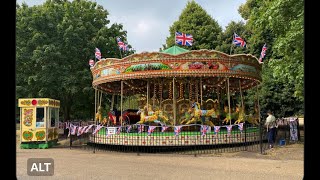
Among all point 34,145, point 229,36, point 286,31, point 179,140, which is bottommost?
point 34,145

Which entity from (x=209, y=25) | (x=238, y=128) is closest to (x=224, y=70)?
(x=238, y=128)

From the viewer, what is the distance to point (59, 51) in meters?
22.2

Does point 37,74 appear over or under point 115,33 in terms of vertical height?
under

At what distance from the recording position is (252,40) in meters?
29.6

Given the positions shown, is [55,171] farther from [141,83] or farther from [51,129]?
[141,83]

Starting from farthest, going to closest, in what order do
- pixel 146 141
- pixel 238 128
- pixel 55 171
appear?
1. pixel 238 128
2. pixel 146 141
3. pixel 55 171

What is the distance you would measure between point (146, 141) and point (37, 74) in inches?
438

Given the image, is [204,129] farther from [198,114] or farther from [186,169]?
[186,169]

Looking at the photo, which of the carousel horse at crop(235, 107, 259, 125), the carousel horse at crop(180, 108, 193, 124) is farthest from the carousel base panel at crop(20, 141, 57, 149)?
the carousel horse at crop(235, 107, 259, 125)

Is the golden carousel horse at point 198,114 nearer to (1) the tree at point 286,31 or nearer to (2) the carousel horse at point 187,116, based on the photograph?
(2) the carousel horse at point 187,116

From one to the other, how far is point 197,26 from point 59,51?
16912 mm

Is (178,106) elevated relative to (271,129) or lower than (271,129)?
elevated

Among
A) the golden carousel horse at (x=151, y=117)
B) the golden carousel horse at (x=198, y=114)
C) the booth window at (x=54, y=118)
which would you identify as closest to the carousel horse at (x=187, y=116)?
the golden carousel horse at (x=198, y=114)

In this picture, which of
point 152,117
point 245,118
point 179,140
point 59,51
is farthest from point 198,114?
point 59,51
